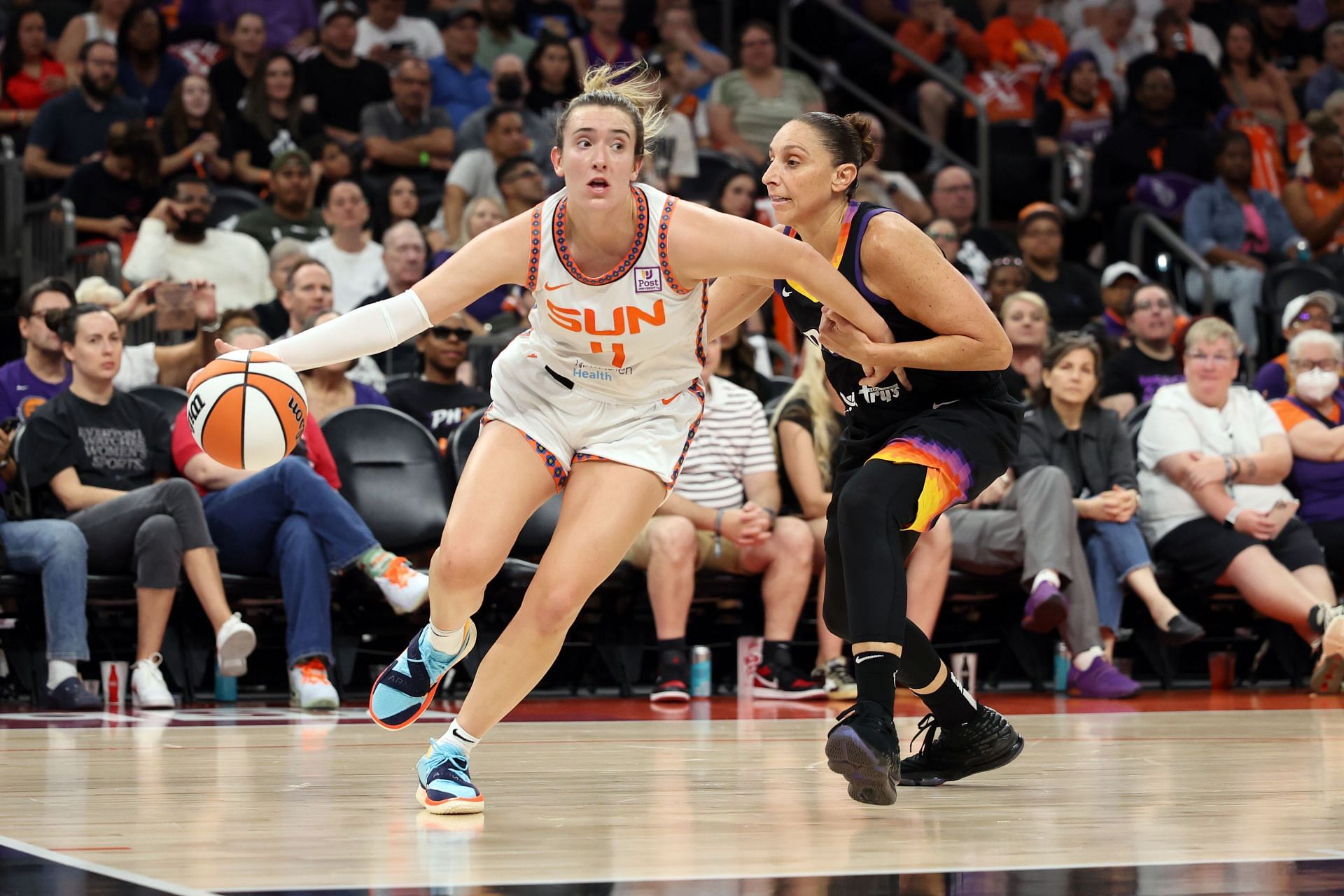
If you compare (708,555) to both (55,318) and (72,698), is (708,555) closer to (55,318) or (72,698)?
(72,698)

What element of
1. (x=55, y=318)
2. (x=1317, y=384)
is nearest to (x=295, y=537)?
(x=55, y=318)

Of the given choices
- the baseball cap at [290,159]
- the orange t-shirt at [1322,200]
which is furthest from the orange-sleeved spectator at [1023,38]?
the baseball cap at [290,159]

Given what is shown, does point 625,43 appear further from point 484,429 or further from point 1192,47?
point 484,429

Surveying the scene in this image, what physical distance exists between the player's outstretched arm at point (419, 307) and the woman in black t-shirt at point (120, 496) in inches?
115

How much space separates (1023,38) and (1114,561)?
6.74 m

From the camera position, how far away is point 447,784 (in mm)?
3553

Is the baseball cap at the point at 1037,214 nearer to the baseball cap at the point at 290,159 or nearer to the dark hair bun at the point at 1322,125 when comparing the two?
the dark hair bun at the point at 1322,125

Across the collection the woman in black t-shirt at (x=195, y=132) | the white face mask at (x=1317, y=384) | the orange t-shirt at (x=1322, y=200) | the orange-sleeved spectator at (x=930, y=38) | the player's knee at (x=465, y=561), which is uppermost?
the orange-sleeved spectator at (x=930, y=38)

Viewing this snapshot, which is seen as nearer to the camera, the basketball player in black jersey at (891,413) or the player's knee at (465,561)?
the player's knee at (465,561)

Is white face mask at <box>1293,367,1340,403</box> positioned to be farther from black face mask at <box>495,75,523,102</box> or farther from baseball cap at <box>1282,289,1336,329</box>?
black face mask at <box>495,75,523,102</box>

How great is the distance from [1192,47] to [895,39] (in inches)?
99.1

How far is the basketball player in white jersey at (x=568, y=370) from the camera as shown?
11.9ft

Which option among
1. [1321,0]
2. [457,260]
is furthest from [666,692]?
[1321,0]

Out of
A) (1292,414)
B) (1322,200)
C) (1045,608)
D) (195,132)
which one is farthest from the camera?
(1322,200)
